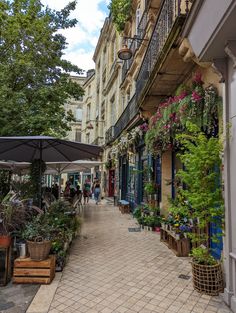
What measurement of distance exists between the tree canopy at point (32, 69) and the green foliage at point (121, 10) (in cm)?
206

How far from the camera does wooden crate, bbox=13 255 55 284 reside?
4.08m

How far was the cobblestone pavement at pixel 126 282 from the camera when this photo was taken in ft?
11.2

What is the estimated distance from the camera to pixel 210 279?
3732mm

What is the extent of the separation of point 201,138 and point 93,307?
2746 millimetres

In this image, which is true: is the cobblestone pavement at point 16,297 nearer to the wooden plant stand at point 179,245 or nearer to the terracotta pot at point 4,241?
the terracotta pot at point 4,241

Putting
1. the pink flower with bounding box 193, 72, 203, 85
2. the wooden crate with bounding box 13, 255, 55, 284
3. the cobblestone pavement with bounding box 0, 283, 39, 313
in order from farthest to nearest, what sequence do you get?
the pink flower with bounding box 193, 72, 203, 85, the wooden crate with bounding box 13, 255, 55, 284, the cobblestone pavement with bounding box 0, 283, 39, 313

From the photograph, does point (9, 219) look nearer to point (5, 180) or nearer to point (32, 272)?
point (32, 272)

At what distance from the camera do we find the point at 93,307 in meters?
3.37

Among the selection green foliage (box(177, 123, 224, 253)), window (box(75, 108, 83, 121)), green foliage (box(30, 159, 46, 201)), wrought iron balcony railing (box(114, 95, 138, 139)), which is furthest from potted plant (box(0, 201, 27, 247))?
window (box(75, 108, 83, 121))

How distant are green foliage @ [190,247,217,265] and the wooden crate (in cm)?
229

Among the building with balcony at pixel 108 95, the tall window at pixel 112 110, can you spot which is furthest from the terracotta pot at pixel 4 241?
the tall window at pixel 112 110

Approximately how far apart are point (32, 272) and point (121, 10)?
13.6 meters

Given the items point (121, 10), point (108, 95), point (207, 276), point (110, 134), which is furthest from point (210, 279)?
point (108, 95)

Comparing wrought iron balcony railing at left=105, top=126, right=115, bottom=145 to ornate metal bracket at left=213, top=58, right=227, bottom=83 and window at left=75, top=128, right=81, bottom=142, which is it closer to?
ornate metal bracket at left=213, top=58, right=227, bottom=83
